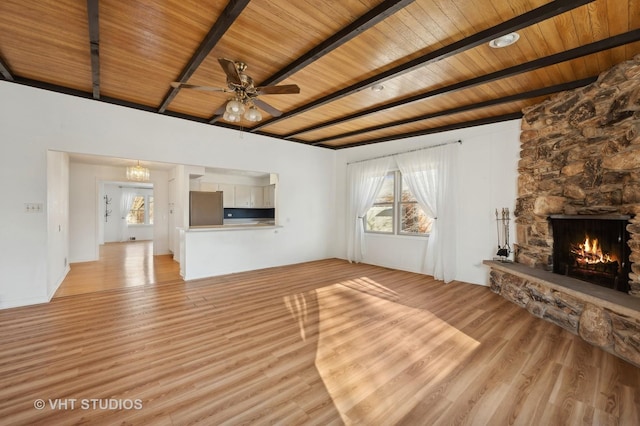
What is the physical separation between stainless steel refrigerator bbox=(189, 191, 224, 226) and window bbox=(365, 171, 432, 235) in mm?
3920

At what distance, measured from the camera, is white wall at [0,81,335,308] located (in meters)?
3.46

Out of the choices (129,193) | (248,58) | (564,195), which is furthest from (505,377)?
(129,193)

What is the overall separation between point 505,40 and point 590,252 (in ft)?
9.01

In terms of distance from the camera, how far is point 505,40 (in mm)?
2492

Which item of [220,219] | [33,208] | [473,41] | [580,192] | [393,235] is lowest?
[393,235]

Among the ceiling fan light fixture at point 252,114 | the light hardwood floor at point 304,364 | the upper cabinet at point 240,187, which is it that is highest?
the ceiling fan light fixture at point 252,114

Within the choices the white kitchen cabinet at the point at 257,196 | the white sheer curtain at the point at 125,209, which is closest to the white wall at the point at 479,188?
the white kitchen cabinet at the point at 257,196

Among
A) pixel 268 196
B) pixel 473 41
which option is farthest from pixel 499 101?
pixel 268 196

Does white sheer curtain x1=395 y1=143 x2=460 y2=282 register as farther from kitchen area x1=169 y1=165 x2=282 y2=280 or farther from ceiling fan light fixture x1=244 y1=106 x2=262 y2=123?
ceiling fan light fixture x1=244 y1=106 x2=262 y2=123

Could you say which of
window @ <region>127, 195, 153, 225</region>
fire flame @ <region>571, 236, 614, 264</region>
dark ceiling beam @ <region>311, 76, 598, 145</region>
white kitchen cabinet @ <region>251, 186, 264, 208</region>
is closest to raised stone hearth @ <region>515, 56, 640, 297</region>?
dark ceiling beam @ <region>311, 76, 598, 145</region>

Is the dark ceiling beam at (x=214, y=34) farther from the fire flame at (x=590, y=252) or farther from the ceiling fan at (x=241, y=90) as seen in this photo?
the fire flame at (x=590, y=252)

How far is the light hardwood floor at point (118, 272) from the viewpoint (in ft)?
15.0

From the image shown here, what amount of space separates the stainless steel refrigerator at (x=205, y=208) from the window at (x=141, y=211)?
5.75 meters

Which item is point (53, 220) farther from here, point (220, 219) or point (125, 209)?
point (125, 209)
